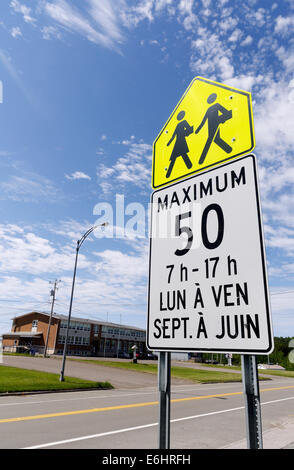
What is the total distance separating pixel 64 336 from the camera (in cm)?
5956

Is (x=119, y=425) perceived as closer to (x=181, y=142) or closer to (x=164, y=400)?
(x=164, y=400)

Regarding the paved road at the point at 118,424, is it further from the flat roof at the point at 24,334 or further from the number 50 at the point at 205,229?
the flat roof at the point at 24,334

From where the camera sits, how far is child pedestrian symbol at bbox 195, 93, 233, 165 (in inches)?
70.8

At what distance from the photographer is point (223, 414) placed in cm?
1181

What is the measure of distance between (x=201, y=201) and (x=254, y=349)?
0.83m

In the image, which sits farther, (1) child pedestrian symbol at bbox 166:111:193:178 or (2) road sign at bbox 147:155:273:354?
(1) child pedestrian symbol at bbox 166:111:193:178

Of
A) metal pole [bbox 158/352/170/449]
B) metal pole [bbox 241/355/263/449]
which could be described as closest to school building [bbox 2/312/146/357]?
metal pole [bbox 158/352/170/449]

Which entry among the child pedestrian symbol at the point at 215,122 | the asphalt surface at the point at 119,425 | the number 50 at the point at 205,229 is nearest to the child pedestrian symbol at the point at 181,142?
the child pedestrian symbol at the point at 215,122

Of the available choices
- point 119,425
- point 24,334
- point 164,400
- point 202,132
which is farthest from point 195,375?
point 24,334

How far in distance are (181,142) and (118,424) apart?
9493 millimetres

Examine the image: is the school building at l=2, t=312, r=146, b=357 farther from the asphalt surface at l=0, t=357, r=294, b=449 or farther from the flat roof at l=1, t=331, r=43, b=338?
the asphalt surface at l=0, t=357, r=294, b=449

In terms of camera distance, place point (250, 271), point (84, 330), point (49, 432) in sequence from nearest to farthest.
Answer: point (250, 271), point (49, 432), point (84, 330)

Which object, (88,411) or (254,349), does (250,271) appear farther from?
(88,411)

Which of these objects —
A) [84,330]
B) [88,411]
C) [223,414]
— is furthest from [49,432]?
[84,330]
